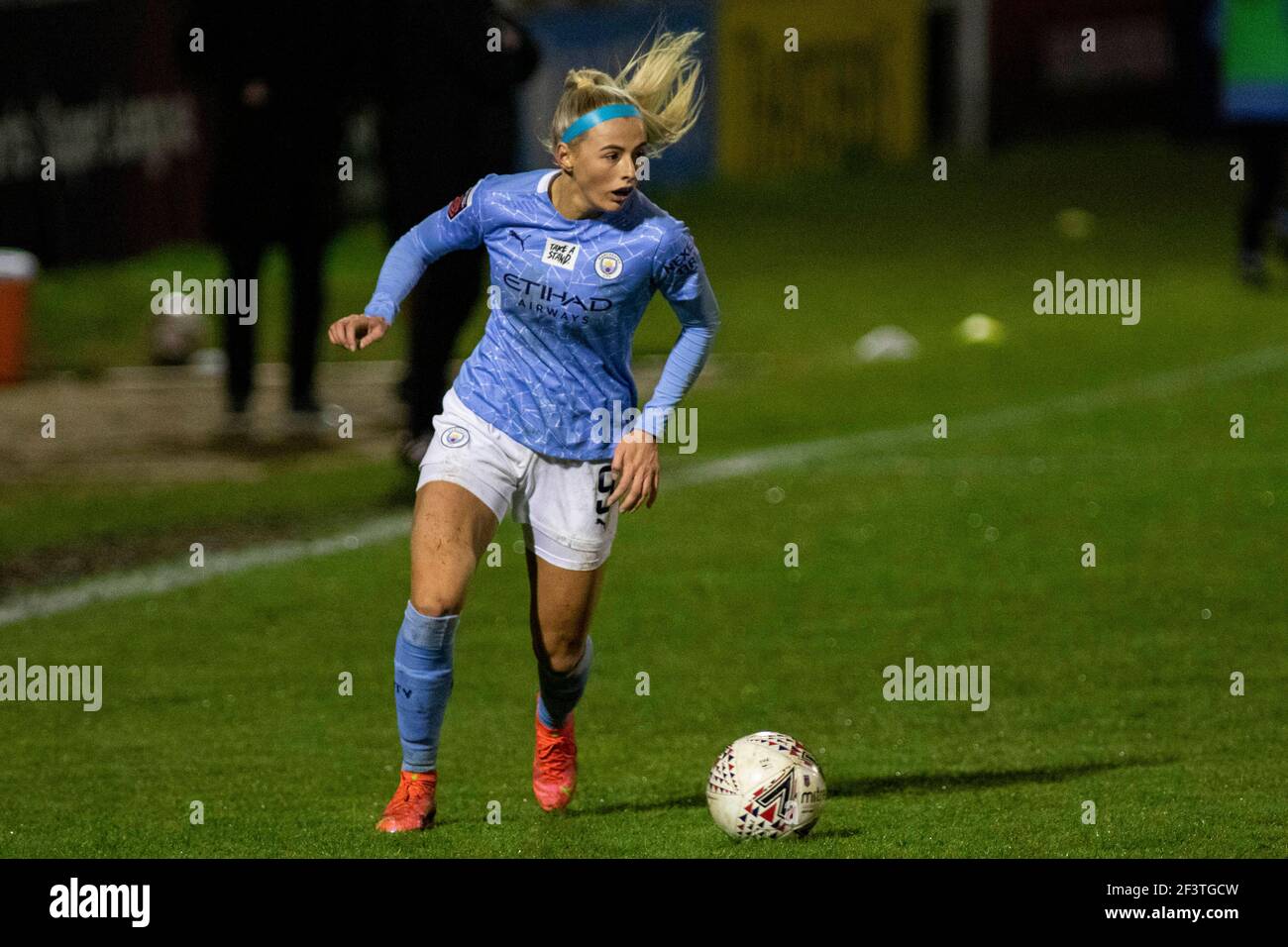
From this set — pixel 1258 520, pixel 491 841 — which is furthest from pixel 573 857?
pixel 1258 520

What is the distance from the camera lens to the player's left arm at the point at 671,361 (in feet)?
19.6

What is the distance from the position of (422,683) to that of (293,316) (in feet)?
23.8

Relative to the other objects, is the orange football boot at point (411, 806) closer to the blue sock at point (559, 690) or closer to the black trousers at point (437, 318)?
the blue sock at point (559, 690)

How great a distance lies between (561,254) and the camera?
607 centimetres

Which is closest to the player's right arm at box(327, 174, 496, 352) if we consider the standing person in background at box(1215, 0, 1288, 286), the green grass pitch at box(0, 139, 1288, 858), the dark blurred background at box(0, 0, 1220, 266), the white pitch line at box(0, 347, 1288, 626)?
the green grass pitch at box(0, 139, 1288, 858)

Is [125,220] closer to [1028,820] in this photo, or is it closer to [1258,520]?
[1258,520]

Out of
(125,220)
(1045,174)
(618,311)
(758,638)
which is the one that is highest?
(1045,174)

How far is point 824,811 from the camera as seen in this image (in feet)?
20.5

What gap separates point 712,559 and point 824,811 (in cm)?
406

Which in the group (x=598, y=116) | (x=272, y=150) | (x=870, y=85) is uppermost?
(x=870, y=85)

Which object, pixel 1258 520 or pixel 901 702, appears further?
pixel 1258 520

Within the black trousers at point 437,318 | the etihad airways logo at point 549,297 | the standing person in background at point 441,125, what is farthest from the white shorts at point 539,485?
the black trousers at point 437,318

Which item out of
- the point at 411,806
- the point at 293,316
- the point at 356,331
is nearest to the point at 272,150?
the point at 293,316

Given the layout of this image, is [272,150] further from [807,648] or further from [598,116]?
[598,116]
